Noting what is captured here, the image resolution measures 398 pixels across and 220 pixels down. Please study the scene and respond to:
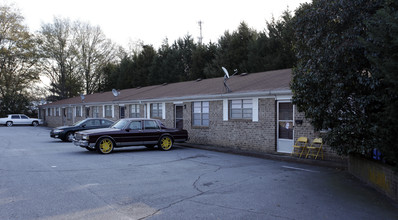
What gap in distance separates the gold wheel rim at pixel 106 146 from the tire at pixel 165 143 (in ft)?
7.32

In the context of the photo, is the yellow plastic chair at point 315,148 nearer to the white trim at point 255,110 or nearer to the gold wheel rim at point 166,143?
the white trim at point 255,110

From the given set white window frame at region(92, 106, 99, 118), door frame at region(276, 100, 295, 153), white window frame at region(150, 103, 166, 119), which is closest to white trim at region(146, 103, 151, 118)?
white window frame at region(150, 103, 166, 119)

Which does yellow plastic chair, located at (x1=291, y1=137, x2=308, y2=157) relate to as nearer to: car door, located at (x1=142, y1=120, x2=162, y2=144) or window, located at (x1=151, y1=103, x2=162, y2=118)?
car door, located at (x1=142, y1=120, x2=162, y2=144)

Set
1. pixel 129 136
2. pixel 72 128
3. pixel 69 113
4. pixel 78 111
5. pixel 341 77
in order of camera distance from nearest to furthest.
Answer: pixel 341 77 < pixel 129 136 < pixel 72 128 < pixel 78 111 < pixel 69 113

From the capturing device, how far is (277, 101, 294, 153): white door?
12977 millimetres

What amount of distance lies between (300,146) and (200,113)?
6750 mm

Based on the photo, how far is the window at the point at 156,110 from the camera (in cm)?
2105

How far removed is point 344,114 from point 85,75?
159 feet

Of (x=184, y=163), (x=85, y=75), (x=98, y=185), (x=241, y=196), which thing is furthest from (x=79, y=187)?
(x=85, y=75)

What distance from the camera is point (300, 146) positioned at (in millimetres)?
12141

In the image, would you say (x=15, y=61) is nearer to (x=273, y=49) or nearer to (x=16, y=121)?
(x=16, y=121)

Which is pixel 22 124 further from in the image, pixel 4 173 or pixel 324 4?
pixel 324 4

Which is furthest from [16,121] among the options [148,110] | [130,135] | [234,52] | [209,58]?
[130,135]

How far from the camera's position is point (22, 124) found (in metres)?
41.3
